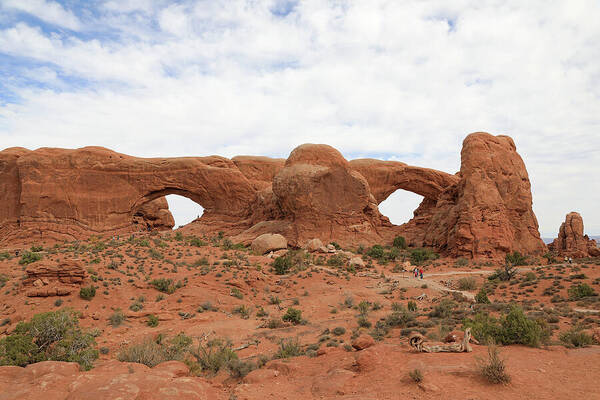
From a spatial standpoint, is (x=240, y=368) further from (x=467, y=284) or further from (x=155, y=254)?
(x=155, y=254)

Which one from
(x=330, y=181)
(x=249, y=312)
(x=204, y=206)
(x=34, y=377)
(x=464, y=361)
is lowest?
(x=249, y=312)

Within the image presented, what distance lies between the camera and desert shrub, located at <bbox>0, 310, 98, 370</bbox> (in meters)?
8.38

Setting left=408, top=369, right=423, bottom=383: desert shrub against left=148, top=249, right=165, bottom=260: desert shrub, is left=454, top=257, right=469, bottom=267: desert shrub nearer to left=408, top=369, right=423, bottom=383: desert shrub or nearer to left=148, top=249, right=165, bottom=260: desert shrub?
left=148, top=249, right=165, bottom=260: desert shrub

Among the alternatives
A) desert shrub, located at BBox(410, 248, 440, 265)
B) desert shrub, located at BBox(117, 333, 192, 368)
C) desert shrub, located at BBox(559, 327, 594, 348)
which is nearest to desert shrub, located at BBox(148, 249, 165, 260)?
desert shrub, located at BBox(117, 333, 192, 368)

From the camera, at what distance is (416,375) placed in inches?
249

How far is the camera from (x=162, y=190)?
35.5 m

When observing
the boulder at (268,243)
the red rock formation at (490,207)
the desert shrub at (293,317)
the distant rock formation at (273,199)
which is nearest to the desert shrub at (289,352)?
the desert shrub at (293,317)

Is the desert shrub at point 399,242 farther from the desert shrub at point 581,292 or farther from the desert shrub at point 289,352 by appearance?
the desert shrub at point 289,352

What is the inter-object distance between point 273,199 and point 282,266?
43.6 feet

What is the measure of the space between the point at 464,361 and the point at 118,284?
594 inches

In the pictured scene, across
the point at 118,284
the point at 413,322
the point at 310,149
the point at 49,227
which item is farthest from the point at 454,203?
the point at 49,227

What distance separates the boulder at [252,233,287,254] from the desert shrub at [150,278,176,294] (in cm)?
1071

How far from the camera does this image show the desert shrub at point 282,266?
2202 cm

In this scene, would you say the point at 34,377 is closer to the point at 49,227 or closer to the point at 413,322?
the point at 413,322
